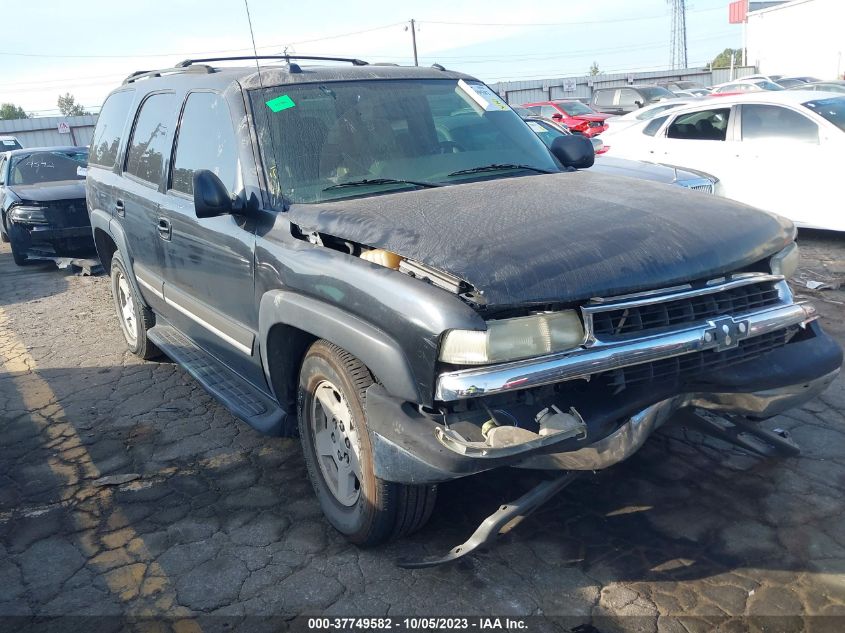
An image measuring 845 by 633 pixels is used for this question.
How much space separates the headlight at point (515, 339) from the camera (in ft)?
8.27

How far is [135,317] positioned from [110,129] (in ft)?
4.74

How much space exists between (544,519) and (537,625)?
2.30ft

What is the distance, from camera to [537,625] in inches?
108

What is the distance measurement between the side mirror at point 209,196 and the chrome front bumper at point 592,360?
1.51m

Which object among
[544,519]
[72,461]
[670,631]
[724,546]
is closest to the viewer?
[670,631]

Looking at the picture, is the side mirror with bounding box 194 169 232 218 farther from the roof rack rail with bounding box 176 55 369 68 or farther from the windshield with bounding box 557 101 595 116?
the windshield with bounding box 557 101 595 116

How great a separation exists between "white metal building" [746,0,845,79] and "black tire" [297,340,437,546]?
38.9 metres

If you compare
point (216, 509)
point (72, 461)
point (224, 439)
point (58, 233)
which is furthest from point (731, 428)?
point (58, 233)

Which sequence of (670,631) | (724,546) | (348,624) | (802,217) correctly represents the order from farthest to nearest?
1. (802,217)
2. (724,546)
3. (348,624)
4. (670,631)

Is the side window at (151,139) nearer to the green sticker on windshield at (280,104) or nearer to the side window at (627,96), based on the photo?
the green sticker on windshield at (280,104)

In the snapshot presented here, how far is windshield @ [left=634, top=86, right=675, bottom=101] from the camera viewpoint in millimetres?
22016

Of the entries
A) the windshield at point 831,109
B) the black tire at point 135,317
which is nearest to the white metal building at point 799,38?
the windshield at point 831,109

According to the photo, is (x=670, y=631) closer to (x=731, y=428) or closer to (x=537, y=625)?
(x=537, y=625)

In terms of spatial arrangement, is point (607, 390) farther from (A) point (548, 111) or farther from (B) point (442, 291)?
(A) point (548, 111)
